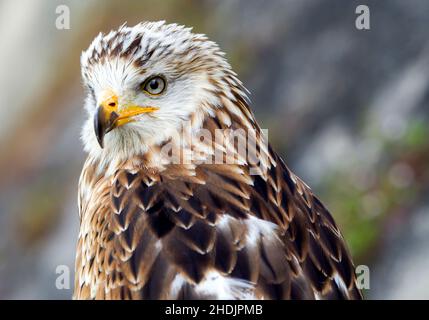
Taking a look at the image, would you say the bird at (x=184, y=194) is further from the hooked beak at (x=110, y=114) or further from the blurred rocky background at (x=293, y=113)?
the blurred rocky background at (x=293, y=113)

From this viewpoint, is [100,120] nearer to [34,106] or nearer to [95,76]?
[95,76]

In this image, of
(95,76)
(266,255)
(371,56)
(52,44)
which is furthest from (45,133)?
(266,255)

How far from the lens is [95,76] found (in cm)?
341

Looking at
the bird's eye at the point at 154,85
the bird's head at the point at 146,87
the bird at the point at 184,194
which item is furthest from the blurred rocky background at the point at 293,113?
the bird's eye at the point at 154,85

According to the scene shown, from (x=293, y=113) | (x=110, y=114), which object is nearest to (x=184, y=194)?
(x=110, y=114)

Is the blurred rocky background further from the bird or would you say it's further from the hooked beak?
the hooked beak

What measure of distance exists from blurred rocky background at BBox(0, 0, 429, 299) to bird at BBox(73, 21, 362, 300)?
312cm

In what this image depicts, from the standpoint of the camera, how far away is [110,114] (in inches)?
129

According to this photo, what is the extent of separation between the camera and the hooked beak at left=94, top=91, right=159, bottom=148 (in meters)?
→ 3.25

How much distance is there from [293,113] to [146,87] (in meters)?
4.33

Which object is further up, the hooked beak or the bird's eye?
the bird's eye

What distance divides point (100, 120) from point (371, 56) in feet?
16.3

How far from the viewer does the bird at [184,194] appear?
2.86 m

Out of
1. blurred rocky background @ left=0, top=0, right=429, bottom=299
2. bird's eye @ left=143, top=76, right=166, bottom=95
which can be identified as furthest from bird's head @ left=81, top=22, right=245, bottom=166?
blurred rocky background @ left=0, top=0, right=429, bottom=299
